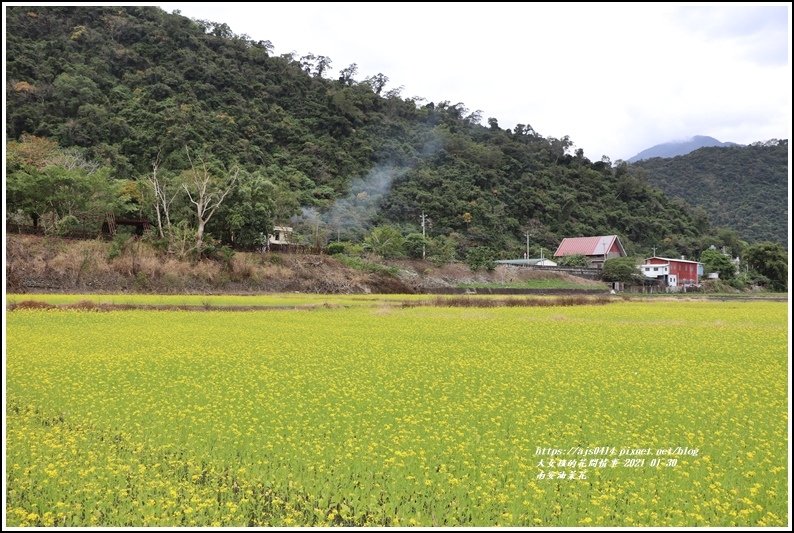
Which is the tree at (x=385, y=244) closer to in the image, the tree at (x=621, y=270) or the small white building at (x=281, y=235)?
the small white building at (x=281, y=235)

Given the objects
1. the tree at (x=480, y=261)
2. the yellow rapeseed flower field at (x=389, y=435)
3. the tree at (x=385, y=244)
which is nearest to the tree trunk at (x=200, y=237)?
the tree at (x=385, y=244)

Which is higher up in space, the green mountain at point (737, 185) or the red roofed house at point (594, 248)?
the green mountain at point (737, 185)

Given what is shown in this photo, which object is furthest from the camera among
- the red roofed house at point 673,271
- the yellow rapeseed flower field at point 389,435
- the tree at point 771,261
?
the red roofed house at point 673,271

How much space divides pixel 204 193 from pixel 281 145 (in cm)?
4093

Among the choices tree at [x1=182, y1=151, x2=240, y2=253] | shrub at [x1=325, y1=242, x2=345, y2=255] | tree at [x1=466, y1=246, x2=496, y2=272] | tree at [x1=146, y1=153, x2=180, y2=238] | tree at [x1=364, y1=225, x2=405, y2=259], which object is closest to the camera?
tree at [x1=146, y1=153, x2=180, y2=238]

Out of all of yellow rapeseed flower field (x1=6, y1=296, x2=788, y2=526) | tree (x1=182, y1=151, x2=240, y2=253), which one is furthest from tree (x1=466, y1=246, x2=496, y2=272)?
yellow rapeseed flower field (x1=6, y1=296, x2=788, y2=526)

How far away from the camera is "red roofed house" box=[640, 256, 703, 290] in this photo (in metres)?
77.4

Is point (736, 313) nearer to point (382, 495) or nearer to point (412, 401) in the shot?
point (412, 401)

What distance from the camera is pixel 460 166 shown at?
103812 mm

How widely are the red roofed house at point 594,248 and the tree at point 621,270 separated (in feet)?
30.7

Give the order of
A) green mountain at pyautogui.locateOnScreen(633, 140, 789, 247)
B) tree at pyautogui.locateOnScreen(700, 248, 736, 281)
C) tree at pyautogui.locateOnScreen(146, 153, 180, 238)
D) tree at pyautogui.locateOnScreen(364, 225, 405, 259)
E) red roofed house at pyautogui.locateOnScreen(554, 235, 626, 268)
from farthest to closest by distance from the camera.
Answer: green mountain at pyautogui.locateOnScreen(633, 140, 789, 247) → red roofed house at pyautogui.locateOnScreen(554, 235, 626, 268) → tree at pyautogui.locateOnScreen(700, 248, 736, 281) → tree at pyautogui.locateOnScreen(364, 225, 405, 259) → tree at pyautogui.locateOnScreen(146, 153, 180, 238)

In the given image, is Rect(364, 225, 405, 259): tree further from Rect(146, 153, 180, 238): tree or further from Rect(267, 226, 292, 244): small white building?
Rect(146, 153, 180, 238): tree

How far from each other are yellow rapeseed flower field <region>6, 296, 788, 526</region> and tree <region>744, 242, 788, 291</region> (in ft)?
226

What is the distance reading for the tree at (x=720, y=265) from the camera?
78.4 m
